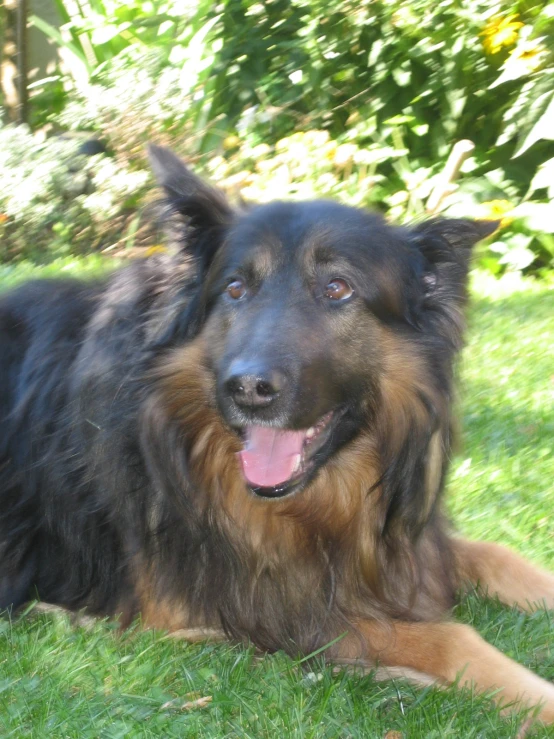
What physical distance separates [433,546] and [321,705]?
831mm

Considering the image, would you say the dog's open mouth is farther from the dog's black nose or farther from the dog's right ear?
the dog's right ear

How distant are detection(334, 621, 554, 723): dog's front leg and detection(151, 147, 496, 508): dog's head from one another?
532 mm

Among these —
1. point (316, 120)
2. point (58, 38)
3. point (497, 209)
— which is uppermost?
point (58, 38)

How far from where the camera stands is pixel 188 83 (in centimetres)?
920

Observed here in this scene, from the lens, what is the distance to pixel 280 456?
2988 millimetres

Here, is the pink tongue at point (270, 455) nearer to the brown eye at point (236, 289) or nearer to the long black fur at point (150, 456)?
the long black fur at point (150, 456)

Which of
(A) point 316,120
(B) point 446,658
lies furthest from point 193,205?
A: (A) point 316,120

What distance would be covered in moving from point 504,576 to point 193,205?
5.60 ft

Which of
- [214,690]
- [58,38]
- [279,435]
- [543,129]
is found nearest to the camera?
[214,690]

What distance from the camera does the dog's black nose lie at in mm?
2752

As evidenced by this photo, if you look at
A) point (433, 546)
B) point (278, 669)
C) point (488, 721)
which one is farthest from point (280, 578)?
point (488, 721)

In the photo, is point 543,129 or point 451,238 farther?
point 543,129

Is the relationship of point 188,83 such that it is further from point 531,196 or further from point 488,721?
point 488,721

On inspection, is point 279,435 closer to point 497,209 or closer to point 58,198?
point 497,209
